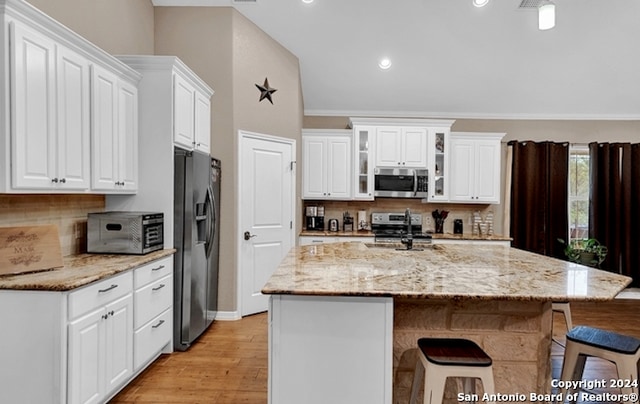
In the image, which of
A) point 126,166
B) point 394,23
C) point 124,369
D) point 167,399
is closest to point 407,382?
point 167,399

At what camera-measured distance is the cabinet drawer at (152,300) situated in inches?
101

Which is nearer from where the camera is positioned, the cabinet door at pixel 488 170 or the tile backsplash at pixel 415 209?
the cabinet door at pixel 488 170

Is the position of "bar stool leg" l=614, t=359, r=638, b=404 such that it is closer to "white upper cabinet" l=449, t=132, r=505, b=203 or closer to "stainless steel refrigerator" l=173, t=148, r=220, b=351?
"stainless steel refrigerator" l=173, t=148, r=220, b=351

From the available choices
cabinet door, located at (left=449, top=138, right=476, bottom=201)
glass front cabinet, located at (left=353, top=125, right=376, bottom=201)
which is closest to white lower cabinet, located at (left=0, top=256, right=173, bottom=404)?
glass front cabinet, located at (left=353, top=125, right=376, bottom=201)

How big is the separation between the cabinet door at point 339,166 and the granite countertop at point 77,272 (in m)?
2.82

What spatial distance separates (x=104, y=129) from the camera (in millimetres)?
2643

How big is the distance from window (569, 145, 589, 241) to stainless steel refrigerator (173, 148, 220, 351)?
5.02 metres

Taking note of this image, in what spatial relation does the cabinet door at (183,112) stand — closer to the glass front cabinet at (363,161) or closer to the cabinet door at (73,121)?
the cabinet door at (73,121)

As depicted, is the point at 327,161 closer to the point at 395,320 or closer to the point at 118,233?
the point at 118,233

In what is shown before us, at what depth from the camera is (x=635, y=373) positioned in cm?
185

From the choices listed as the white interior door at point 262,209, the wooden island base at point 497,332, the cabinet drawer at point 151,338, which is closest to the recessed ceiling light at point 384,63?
the white interior door at point 262,209

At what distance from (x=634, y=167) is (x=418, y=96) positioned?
314cm

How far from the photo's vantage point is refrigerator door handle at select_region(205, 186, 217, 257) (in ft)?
11.4

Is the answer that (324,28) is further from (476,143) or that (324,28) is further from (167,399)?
(167,399)
